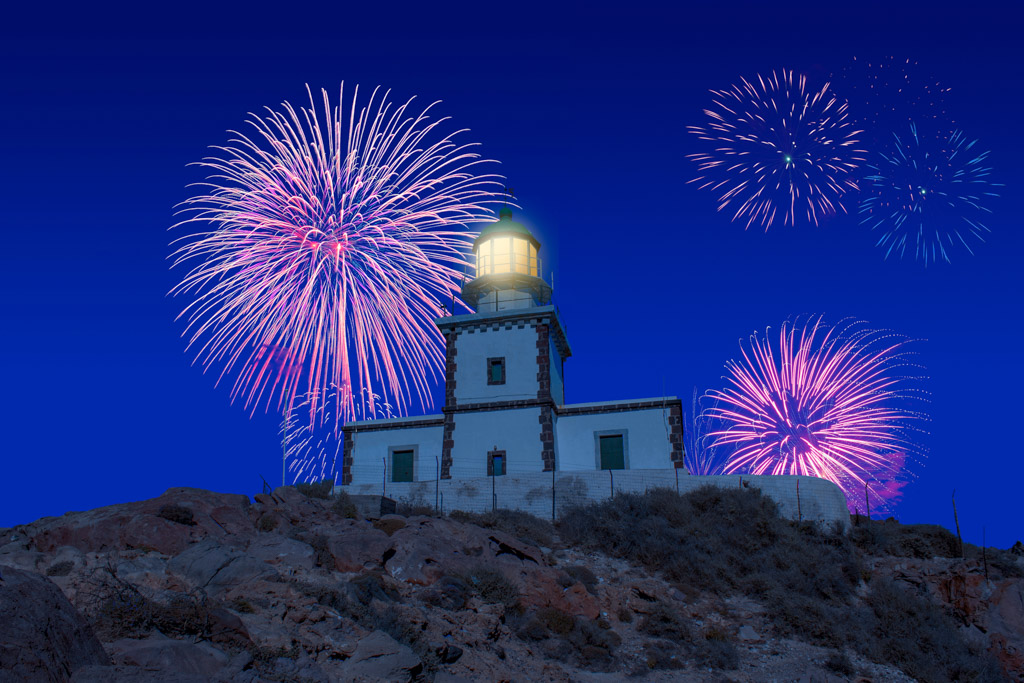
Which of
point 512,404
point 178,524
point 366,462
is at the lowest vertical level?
point 178,524

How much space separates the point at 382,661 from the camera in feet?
44.0

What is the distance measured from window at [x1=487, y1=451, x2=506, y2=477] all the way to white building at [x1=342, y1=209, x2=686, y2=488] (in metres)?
0.04

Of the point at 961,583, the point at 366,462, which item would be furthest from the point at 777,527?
the point at 366,462

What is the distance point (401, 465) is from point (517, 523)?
9519mm

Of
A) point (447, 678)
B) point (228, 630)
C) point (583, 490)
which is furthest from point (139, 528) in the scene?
point (583, 490)

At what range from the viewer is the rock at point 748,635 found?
Result: 66.0 ft

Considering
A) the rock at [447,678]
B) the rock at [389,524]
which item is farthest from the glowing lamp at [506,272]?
the rock at [447,678]

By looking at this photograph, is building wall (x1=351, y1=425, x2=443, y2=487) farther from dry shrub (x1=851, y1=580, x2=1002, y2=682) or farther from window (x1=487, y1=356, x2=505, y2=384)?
dry shrub (x1=851, y1=580, x2=1002, y2=682)

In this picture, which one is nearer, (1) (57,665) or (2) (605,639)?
(1) (57,665)

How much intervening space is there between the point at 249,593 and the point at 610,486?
17.3 meters

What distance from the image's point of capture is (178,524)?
59.6 ft

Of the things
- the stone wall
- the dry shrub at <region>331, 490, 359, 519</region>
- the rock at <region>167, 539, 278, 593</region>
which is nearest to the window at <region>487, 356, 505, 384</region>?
the stone wall

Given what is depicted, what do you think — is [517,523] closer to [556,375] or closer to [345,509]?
[345,509]

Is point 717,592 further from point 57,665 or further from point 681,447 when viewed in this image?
point 57,665
